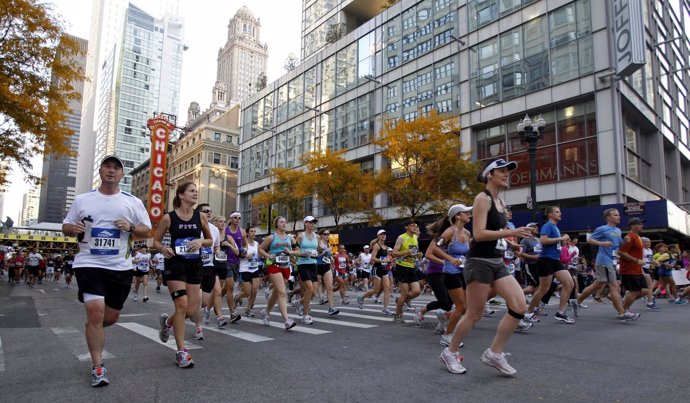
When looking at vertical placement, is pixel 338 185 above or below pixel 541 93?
below

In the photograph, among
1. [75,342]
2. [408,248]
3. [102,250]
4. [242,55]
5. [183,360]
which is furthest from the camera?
[242,55]

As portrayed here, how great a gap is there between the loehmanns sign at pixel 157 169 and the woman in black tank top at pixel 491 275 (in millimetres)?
42369

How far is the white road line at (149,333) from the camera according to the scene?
6462 millimetres

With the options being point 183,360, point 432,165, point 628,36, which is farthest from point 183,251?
point 628,36

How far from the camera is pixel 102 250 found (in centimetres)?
446

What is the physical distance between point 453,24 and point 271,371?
31731 millimetres

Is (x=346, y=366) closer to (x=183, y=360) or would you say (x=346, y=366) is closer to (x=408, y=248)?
(x=183, y=360)

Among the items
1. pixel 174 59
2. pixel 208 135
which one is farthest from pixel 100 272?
pixel 174 59

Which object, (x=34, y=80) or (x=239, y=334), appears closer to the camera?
(x=239, y=334)

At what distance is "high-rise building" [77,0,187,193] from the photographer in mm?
125812

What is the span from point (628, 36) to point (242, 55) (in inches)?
5988

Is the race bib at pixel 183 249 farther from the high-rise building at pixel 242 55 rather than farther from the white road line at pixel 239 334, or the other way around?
the high-rise building at pixel 242 55

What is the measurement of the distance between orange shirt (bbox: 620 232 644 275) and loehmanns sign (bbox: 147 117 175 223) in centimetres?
4058

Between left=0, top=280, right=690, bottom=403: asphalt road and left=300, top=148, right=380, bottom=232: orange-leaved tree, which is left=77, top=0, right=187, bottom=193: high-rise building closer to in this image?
left=300, top=148, right=380, bottom=232: orange-leaved tree
